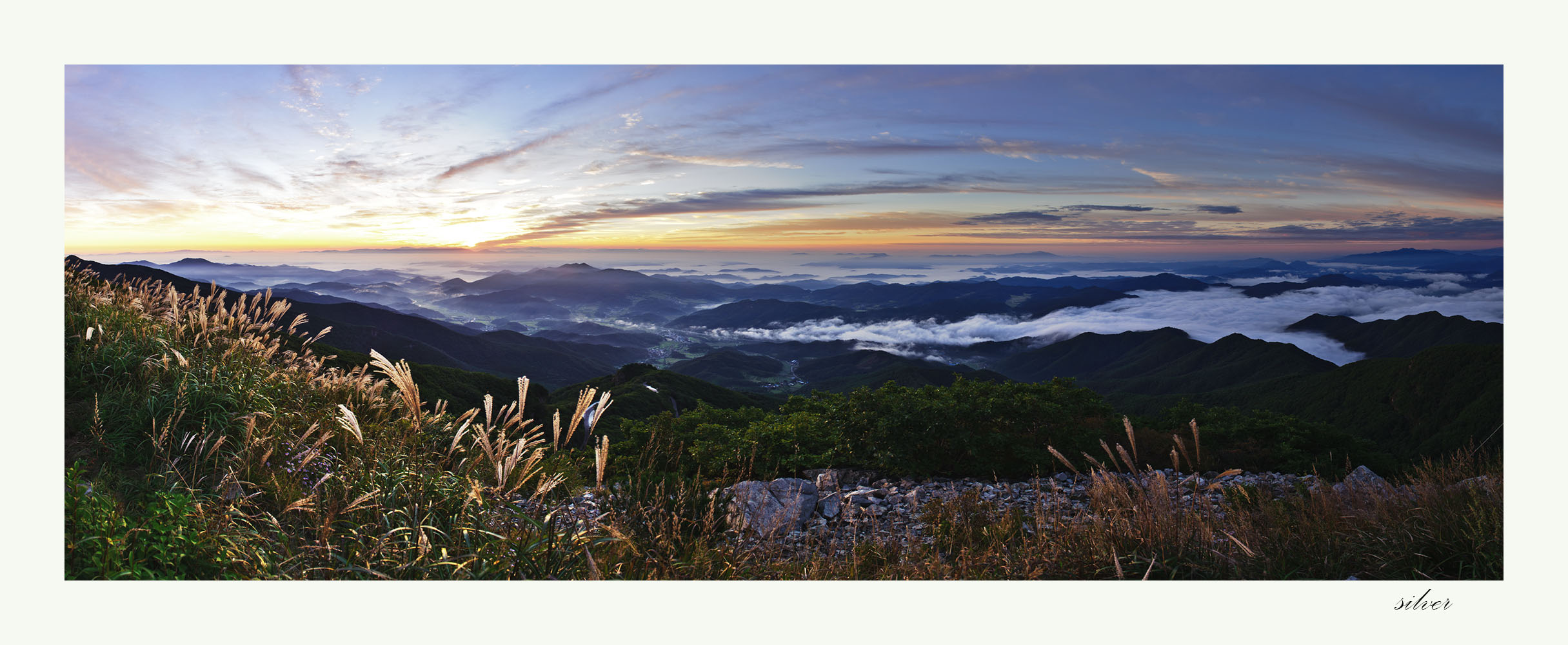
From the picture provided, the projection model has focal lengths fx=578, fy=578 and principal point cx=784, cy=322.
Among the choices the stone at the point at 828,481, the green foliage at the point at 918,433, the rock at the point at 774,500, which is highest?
the green foliage at the point at 918,433

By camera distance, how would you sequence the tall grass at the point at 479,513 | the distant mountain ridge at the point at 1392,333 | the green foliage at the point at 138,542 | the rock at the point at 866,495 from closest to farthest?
the green foliage at the point at 138,542, the tall grass at the point at 479,513, the rock at the point at 866,495, the distant mountain ridge at the point at 1392,333

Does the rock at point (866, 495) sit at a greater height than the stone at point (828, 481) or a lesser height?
lesser

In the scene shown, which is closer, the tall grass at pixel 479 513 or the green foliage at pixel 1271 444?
the tall grass at pixel 479 513

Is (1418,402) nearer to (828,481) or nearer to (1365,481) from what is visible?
(1365,481)

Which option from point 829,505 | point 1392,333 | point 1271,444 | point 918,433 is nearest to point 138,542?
point 829,505

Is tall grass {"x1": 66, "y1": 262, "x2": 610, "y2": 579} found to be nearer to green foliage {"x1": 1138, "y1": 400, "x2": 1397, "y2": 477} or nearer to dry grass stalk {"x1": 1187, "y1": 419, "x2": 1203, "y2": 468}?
dry grass stalk {"x1": 1187, "y1": 419, "x2": 1203, "y2": 468}

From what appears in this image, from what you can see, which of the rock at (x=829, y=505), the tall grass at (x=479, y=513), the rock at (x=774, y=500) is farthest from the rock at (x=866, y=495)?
the tall grass at (x=479, y=513)

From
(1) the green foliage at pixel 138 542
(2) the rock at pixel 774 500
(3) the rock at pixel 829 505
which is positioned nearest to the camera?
(1) the green foliage at pixel 138 542

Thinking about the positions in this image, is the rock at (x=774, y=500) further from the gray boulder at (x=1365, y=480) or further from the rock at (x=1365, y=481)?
the gray boulder at (x=1365, y=480)
